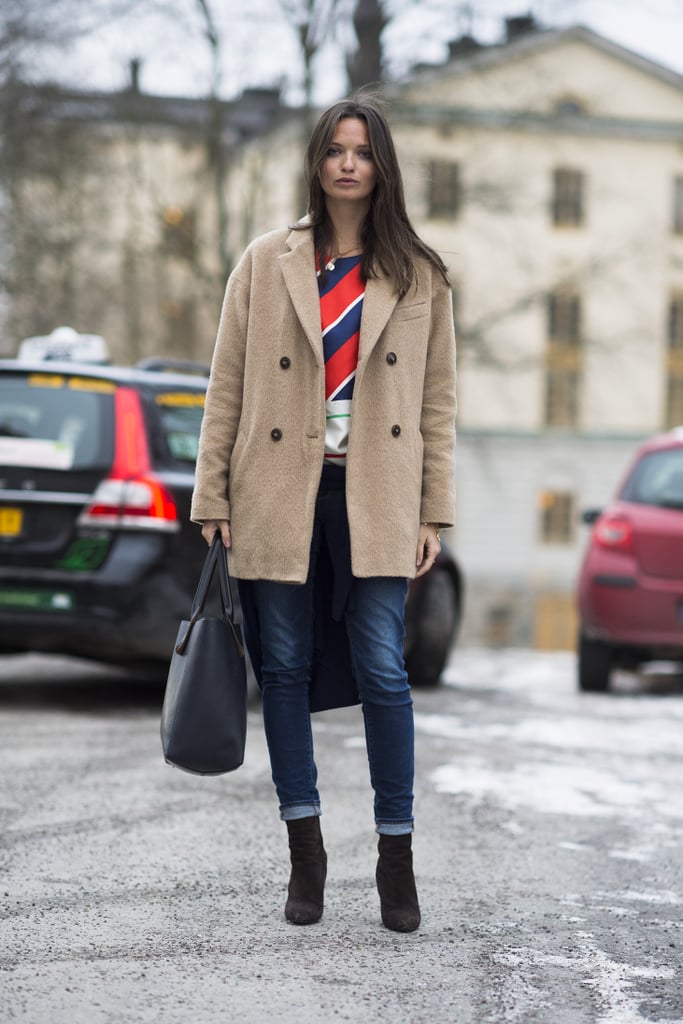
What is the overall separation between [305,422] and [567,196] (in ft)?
141

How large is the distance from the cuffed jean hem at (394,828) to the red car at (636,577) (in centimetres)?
540

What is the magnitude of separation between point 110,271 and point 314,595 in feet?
109

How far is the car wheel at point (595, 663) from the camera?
9.28 m

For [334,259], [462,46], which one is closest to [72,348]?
[334,259]

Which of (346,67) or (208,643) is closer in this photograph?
(208,643)

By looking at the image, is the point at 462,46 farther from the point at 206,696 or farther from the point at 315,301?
the point at 206,696

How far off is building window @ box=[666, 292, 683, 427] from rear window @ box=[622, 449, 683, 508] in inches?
1444

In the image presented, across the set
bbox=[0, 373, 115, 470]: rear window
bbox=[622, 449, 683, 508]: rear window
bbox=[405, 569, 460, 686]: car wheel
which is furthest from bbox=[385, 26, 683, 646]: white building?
bbox=[0, 373, 115, 470]: rear window

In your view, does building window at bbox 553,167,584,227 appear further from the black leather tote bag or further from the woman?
the black leather tote bag

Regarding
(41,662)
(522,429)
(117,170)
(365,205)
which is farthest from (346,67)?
(522,429)

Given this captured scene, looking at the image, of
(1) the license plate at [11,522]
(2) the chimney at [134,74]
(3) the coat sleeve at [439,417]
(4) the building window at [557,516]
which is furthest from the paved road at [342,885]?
(4) the building window at [557,516]

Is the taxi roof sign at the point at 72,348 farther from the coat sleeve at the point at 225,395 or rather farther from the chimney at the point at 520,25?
the chimney at the point at 520,25

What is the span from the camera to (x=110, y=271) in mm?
36531

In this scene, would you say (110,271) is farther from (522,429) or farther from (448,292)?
(448,292)
